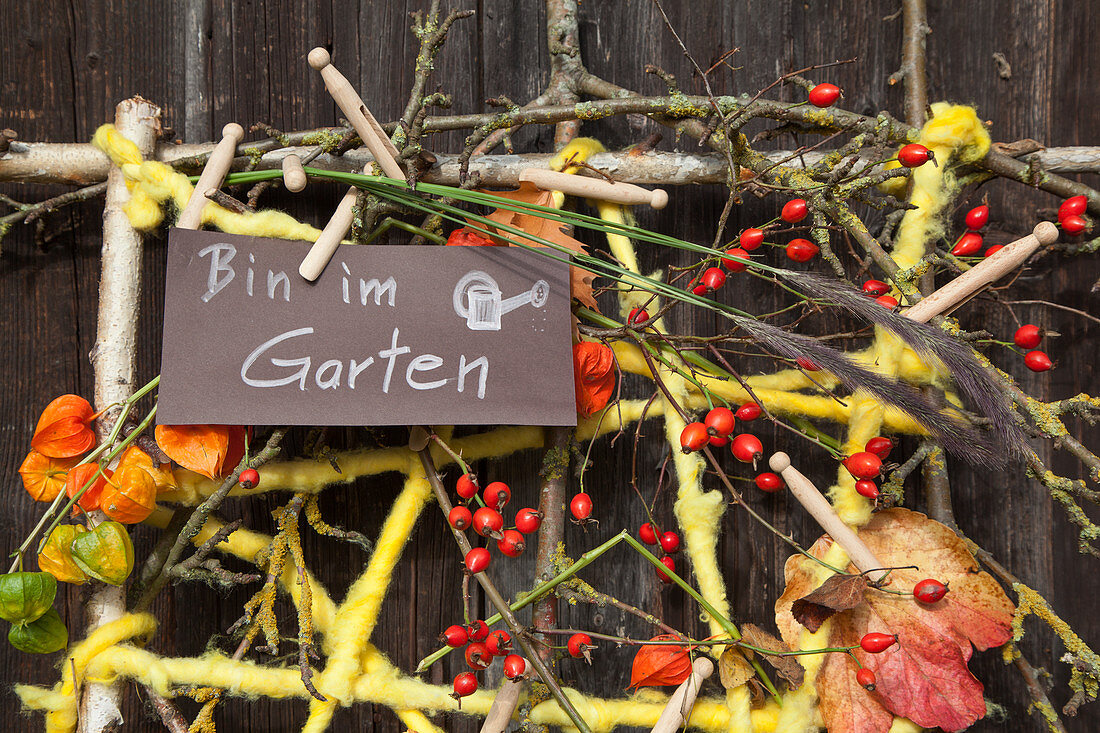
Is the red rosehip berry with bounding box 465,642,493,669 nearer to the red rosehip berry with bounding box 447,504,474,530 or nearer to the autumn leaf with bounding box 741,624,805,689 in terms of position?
the red rosehip berry with bounding box 447,504,474,530

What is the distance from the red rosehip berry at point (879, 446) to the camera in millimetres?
624

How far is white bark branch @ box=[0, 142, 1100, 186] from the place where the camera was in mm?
657

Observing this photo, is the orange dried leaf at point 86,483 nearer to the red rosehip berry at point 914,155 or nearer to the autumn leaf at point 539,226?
the autumn leaf at point 539,226

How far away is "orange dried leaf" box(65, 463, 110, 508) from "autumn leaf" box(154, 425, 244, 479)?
0.20 ft

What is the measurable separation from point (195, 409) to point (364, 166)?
0.29m

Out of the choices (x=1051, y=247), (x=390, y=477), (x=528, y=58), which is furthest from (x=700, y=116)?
(x=390, y=477)

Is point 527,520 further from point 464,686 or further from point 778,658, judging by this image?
point 778,658

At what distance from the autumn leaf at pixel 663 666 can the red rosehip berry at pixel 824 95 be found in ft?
1.80

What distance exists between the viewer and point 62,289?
0.76 meters

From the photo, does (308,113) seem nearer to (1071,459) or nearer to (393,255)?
(393,255)

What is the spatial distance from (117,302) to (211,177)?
16 cm

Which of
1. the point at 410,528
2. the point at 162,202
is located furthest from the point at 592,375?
the point at 162,202

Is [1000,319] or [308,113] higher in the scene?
[308,113]

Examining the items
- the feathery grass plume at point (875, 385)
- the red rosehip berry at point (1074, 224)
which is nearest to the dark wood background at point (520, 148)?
the red rosehip berry at point (1074, 224)
